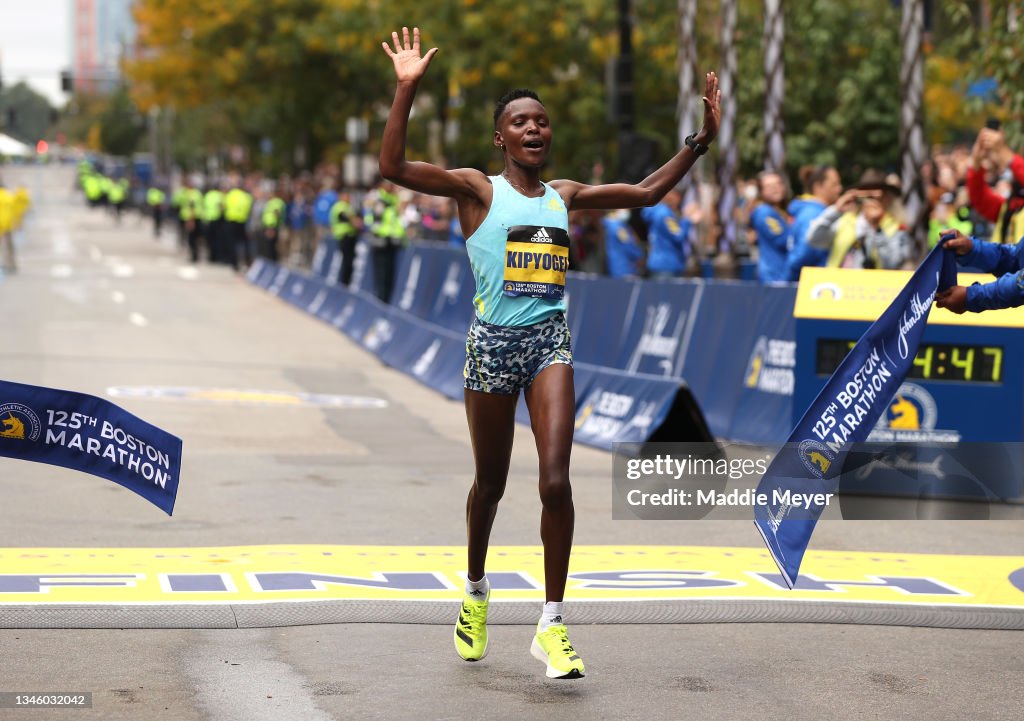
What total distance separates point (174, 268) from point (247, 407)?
91.3 ft

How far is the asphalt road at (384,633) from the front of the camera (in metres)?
5.91

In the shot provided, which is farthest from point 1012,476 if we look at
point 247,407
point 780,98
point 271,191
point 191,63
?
point 191,63

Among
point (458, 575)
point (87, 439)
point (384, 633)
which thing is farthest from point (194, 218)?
point (384, 633)

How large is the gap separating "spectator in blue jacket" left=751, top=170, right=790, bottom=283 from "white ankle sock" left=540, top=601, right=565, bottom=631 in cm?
866

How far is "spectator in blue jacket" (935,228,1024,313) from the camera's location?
6977 millimetres

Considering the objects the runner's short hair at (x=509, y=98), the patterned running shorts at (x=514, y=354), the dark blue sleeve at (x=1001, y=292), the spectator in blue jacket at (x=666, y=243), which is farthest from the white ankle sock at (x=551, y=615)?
the spectator in blue jacket at (x=666, y=243)

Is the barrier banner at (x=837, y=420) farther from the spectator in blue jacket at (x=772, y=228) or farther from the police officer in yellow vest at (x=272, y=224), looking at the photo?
the police officer in yellow vest at (x=272, y=224)

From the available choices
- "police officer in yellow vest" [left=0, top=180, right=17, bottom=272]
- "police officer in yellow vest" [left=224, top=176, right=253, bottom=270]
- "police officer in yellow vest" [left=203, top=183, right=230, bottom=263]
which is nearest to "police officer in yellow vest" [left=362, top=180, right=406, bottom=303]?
"police officer in yellow vest" [left=0, top=180, right=17, bottom=272]

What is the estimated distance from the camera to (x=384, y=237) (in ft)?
86.1

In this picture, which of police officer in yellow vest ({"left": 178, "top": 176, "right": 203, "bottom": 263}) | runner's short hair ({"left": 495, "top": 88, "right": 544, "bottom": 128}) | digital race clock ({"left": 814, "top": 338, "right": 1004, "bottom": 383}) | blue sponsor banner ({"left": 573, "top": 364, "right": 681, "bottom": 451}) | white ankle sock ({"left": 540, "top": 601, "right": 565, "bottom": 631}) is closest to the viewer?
white ankle sock ({"left": 540, "top": 601, "right": 565, "bottom": 631})

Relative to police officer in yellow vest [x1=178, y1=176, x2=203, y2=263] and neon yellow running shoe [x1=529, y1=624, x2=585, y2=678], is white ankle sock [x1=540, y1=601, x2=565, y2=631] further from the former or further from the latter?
police officer in yellow vest [x1=178, y1=176, x2=203, y2=263]

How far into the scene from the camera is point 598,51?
37.4 metres

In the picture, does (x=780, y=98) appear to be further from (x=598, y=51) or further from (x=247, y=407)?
(x=598, y=51)

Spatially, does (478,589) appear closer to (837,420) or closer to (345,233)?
(837,420)
